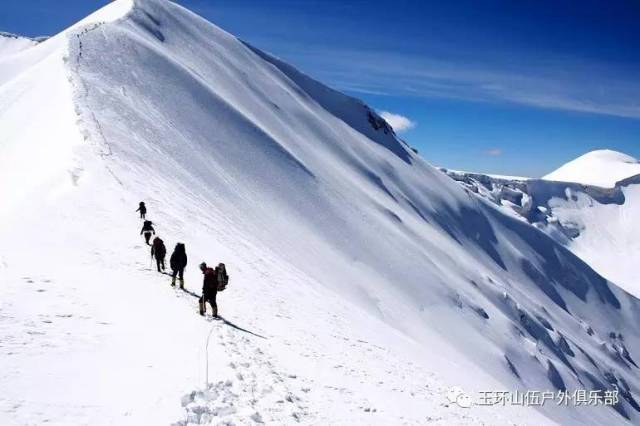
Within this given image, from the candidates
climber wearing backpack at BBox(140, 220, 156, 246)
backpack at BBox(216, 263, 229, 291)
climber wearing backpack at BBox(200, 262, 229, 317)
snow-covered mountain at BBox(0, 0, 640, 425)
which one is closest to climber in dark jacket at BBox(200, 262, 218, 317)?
climber wearing backpack at BBox(200, 262, 229, 317)

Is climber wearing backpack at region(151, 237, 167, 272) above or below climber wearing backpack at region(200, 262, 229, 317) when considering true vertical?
above

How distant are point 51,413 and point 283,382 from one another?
5637 millimetres

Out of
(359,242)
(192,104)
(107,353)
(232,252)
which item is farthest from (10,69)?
(107,353)

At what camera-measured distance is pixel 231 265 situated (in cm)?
2188

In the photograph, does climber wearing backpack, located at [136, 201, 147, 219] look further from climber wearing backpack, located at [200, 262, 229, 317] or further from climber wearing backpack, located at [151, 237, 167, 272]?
climber wearing backpack, located at [200, 262, 229, 317]

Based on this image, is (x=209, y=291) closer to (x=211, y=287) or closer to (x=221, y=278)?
(x=211, y=287)

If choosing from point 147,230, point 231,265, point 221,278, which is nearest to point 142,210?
point 147,230

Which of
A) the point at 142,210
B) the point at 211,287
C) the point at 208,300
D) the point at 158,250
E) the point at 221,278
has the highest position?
the point at 142,210

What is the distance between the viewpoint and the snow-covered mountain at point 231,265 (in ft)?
33.2

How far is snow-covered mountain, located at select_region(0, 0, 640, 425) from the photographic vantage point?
10125 mm

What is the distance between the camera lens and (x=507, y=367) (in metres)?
47.4

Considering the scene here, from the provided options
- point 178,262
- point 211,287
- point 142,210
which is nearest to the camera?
point 211,287

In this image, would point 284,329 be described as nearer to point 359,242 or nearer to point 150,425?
point 150,425

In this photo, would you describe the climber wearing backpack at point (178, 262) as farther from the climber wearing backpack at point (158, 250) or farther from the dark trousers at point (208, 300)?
the dark trousers at point (208, 300)
